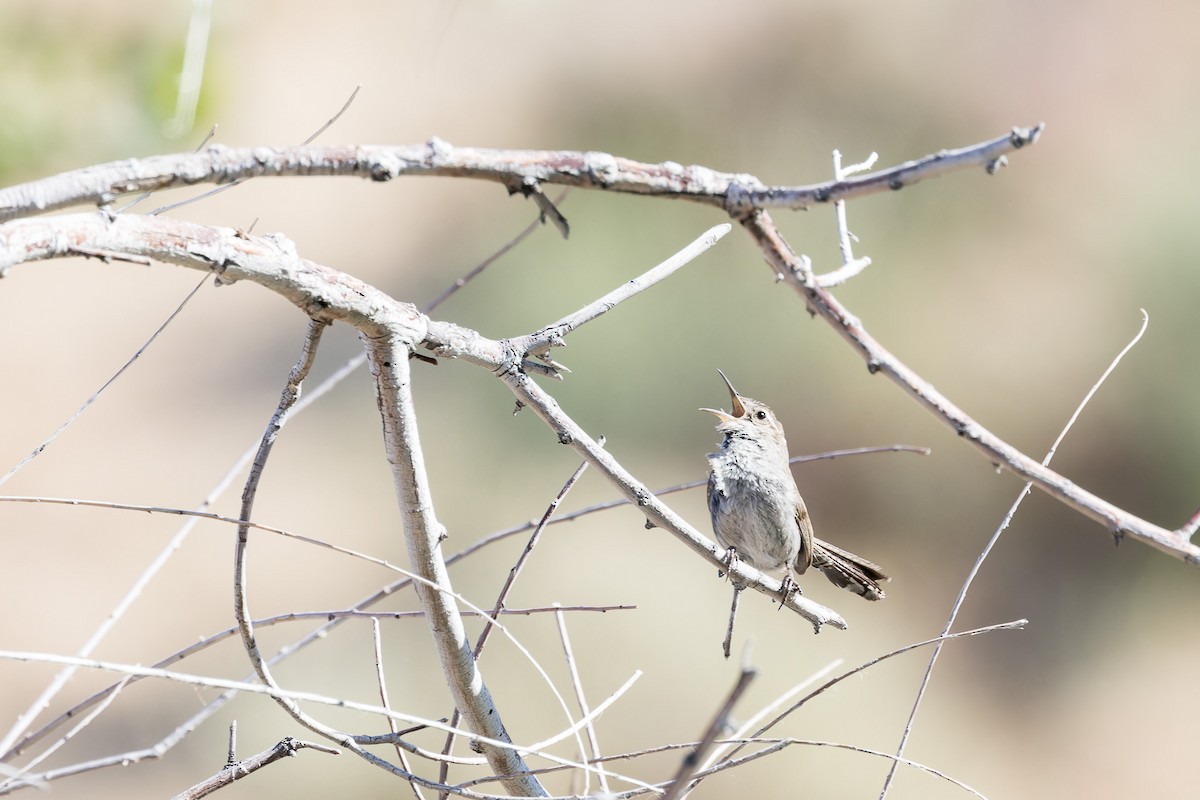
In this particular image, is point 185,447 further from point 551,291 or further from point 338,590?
point 551,291

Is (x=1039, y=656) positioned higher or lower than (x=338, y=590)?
lower

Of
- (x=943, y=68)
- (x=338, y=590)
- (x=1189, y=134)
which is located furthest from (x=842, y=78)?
(x=338, y=590)

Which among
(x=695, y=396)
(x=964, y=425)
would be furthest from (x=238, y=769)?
(x=695, y=396)

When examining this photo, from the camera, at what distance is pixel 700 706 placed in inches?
270

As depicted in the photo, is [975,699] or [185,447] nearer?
[975,699]

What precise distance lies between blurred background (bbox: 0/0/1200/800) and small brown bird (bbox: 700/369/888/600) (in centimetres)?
266

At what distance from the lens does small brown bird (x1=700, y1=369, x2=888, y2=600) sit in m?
4.03

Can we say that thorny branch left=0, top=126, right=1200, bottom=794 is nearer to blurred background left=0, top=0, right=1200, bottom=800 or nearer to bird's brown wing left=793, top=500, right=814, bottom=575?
bird's brown wing left=793, top=500, right=814, bottom=575

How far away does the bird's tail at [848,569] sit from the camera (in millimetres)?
3973

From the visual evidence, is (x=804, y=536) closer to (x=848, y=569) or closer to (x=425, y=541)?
(x=848, y=569)

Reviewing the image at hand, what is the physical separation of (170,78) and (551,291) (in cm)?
353

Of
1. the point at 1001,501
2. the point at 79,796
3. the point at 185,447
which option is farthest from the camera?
the point at 185,447

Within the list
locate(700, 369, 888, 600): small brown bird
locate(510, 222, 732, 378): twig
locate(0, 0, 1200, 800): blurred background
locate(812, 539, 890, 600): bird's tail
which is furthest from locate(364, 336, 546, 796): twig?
locate(0, 0, 1200, 800): blurred background

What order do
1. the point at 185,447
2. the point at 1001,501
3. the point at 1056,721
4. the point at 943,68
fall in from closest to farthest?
the point at 1056,721
the point at 1001,501
the point at 185,447
the point at 943,68
